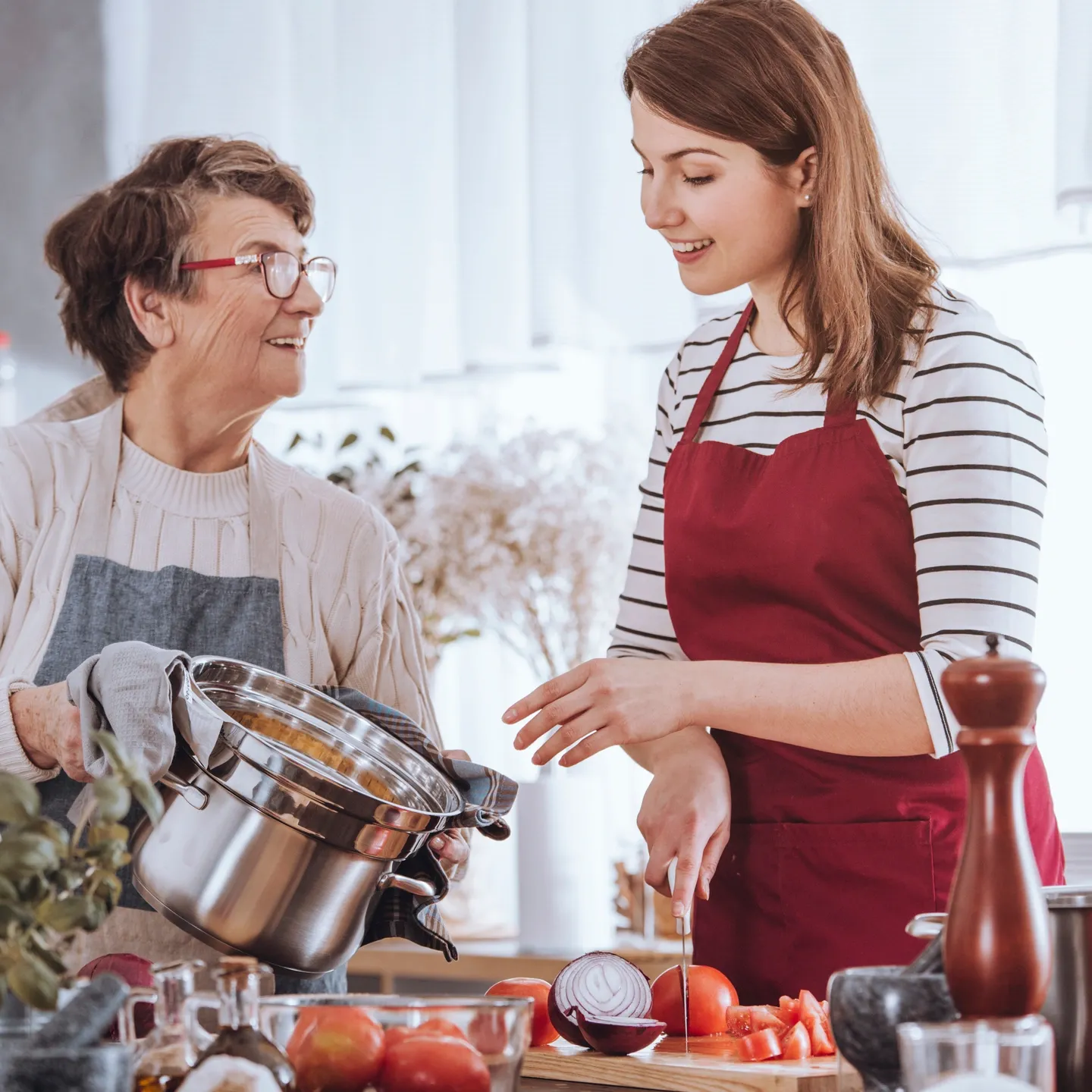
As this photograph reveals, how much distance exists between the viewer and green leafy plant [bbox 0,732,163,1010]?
647 mm

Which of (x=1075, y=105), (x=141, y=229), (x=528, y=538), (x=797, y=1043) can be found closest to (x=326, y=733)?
(x=797, y=1043)

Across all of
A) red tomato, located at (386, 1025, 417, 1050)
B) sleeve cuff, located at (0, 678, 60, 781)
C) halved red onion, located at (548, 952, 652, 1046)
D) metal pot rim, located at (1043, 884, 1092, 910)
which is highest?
sleeve cuff, located at (0, 678, 60, 781)

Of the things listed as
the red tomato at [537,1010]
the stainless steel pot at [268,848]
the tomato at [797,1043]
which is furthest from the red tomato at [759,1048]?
the stainless steel pot at [268,848]

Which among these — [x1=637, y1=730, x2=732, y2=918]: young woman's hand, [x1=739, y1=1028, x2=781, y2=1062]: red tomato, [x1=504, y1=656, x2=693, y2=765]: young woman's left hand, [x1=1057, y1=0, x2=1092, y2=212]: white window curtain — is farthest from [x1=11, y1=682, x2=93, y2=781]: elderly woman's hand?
[x1=1057, y1=0, x2=1092, y2=212]: white window curtain

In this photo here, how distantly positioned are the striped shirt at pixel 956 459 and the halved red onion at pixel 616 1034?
1.11 feet

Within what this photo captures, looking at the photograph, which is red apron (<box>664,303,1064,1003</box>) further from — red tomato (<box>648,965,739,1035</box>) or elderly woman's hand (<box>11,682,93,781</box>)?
elderly woman's hand (<box>11,682,93,781</box>)

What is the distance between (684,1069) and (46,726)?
687mm

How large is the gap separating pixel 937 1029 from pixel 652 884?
662mm

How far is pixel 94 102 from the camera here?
10.4 feet

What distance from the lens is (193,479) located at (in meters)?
1.72

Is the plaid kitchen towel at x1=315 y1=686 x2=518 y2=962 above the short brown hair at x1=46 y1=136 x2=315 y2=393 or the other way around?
the other way around

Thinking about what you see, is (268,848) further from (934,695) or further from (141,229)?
(141,229)

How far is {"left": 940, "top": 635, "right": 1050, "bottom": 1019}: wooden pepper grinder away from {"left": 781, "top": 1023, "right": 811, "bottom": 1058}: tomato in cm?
31

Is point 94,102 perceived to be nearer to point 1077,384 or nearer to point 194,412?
point 194,412
